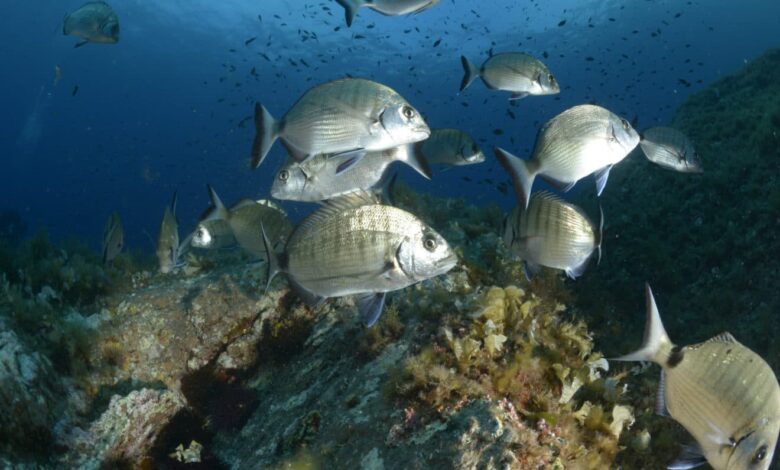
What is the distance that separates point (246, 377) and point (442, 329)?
2.79 metres

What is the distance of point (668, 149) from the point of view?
5.45 meters

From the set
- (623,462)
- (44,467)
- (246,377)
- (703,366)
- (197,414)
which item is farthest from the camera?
(246,377)

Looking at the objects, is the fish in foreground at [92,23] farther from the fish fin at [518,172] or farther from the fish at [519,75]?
the fish fin at [518,172]

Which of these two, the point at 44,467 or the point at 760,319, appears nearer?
the point at 44,467

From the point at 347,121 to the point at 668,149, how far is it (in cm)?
409

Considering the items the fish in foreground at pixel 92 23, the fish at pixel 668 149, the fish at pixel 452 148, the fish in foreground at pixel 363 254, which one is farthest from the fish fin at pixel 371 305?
the fish in foreground at pixel 92 23

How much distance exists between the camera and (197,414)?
4.79 metres

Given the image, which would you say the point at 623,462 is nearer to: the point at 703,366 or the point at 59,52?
the point at 703,366

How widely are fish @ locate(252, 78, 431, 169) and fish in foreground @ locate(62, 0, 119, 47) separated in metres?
5.05

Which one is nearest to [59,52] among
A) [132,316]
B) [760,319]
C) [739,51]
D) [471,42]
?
[471,42]

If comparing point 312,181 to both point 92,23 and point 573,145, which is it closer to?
point 573,145

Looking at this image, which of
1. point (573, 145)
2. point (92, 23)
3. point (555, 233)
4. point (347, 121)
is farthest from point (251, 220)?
point (92, 23)

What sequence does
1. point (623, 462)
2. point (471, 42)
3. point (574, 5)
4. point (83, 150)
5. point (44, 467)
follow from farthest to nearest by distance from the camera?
point (83, 150) < point (471, 42) < point (574, 5) < point (44, 467) < point (623, 462)

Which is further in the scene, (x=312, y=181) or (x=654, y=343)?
(x=312, y=181)
